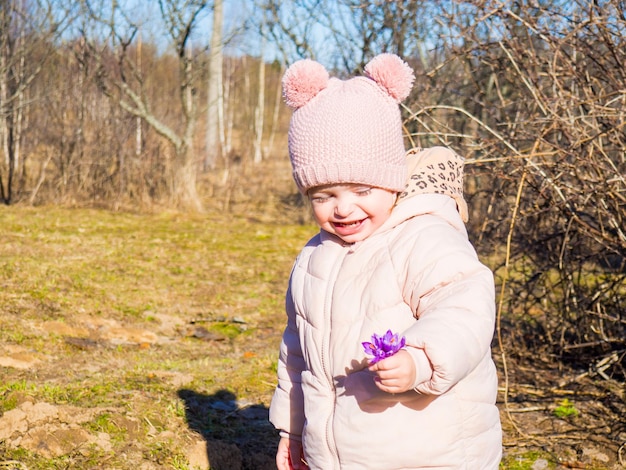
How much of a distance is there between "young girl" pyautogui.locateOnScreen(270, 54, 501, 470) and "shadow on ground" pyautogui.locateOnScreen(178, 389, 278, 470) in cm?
113

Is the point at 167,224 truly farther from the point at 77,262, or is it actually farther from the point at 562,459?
the point at 562,459

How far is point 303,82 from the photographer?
2029 millimetres

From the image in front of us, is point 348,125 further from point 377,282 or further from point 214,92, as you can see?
point 214,92

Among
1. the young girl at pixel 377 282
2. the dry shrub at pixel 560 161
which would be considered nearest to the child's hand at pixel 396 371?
the young girl at pixel 377 282

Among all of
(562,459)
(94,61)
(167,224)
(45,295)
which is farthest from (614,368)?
(94,61)

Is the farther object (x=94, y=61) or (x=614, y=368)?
(x=94, y=61)

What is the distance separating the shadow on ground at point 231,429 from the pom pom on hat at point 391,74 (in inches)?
68.1

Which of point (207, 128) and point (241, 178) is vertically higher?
point (207, 128)

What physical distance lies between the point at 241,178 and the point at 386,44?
556cm

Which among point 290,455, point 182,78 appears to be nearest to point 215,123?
point 182,78

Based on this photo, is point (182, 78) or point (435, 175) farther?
point (182, 78)

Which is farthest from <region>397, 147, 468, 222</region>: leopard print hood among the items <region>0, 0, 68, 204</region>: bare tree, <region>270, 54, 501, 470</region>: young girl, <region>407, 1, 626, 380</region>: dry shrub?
<region>0, 0, 68, 204</region>: bare tree

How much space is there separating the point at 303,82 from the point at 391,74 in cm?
23

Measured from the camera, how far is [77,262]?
6.74 metres
